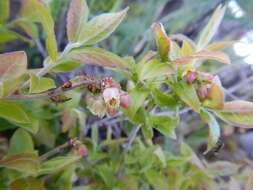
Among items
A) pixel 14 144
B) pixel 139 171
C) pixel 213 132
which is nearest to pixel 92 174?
pixel 139 171

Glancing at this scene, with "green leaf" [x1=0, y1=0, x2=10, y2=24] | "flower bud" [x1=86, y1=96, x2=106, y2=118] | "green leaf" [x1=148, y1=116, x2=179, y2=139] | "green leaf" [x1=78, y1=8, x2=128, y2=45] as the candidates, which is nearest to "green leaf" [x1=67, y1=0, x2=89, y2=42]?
"green leaf" [x1=78, y1=8, x2=128, y2=45]

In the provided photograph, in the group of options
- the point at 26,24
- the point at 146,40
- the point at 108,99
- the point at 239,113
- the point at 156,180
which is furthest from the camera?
the point at 146,40

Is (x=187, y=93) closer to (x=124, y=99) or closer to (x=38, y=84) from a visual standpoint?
(x=124, y=99)

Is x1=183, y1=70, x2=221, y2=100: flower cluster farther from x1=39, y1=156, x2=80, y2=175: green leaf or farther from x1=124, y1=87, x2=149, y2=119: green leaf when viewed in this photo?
x1=39, y1=156, x2=80, y2=175: green leaf

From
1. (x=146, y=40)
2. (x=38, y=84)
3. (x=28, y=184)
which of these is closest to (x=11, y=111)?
(x=38, y=84)

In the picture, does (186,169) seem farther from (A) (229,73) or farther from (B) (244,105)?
(A) (229,73)
